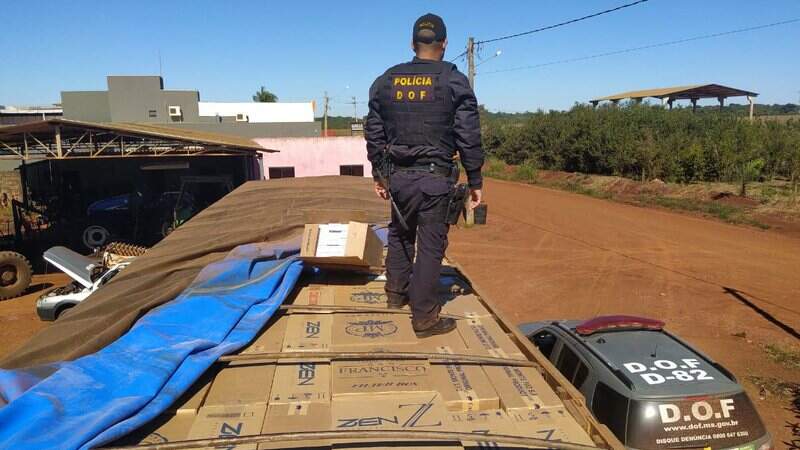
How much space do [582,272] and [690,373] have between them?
8.88 m

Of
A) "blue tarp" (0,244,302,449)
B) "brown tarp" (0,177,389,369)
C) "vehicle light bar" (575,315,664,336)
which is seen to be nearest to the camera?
"blue tarp" (0,244,302,449)

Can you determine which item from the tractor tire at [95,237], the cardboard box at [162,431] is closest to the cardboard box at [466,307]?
the cardboard box at [162,431]

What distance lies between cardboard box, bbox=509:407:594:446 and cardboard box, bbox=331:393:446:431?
0.32m

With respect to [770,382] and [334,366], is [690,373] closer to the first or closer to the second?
Result: [334,366]

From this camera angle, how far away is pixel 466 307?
3818 millimetres

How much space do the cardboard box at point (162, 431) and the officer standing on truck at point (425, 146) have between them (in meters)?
1.41

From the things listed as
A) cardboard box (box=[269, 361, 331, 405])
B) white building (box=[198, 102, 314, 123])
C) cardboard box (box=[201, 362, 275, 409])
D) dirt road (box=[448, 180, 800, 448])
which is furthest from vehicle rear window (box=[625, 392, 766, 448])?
white building (box=[198, 102, 314, 123])

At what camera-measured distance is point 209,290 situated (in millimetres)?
3414

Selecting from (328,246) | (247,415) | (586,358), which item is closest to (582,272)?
(586,358)

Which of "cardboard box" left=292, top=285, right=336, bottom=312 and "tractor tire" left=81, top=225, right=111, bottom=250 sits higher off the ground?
"cardboard box" left=292, top=285, right=336, bottom=312

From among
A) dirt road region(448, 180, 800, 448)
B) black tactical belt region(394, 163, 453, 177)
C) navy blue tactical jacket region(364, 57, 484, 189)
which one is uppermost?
navy blue tactical jacket region(364, 57, 484, 189)

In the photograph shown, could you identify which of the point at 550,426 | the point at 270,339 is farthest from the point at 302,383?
the point at 550,426

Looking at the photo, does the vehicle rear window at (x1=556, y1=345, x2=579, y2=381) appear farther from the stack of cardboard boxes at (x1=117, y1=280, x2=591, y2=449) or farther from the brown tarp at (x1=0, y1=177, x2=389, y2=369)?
the brown tarp at (x1=0, y1=177, x2=389, y2=369)

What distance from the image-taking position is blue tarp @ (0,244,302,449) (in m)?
1.87
